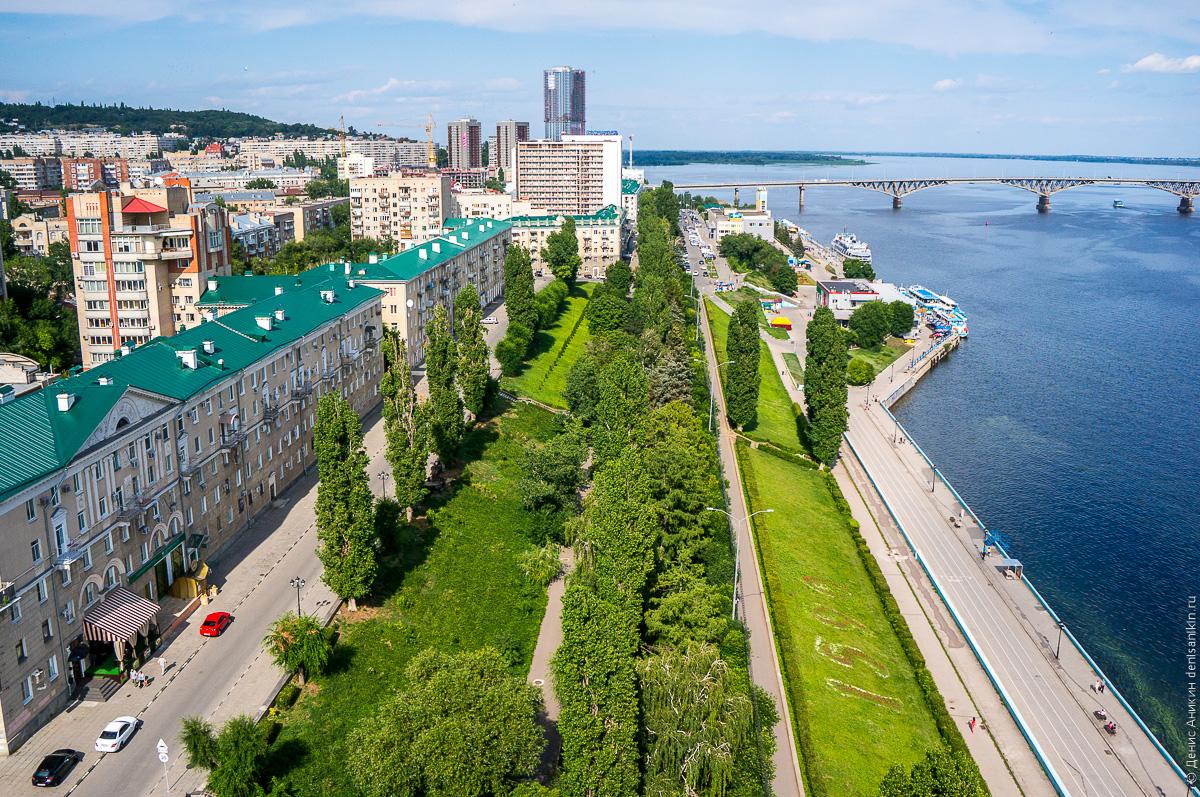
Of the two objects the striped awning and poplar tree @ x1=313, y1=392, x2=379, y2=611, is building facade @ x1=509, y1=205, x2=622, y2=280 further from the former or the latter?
the striped awning

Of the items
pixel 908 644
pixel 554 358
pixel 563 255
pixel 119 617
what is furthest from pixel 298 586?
pixel 563 255

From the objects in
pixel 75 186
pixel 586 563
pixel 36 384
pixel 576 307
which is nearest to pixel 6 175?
pixel 75 186

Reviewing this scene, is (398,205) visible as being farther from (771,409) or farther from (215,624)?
(215,624)

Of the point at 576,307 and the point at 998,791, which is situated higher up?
the point at 576,307

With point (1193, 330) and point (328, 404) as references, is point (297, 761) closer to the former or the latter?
point (328, 404)

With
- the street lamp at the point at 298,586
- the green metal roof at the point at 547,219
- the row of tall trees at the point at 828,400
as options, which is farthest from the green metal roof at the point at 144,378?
the green metal roof at the point at 547,219

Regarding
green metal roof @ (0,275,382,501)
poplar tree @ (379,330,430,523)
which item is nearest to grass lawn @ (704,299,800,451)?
poplar tree @ (379,330,430,523)

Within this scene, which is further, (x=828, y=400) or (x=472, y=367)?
(x=828, y=400)
